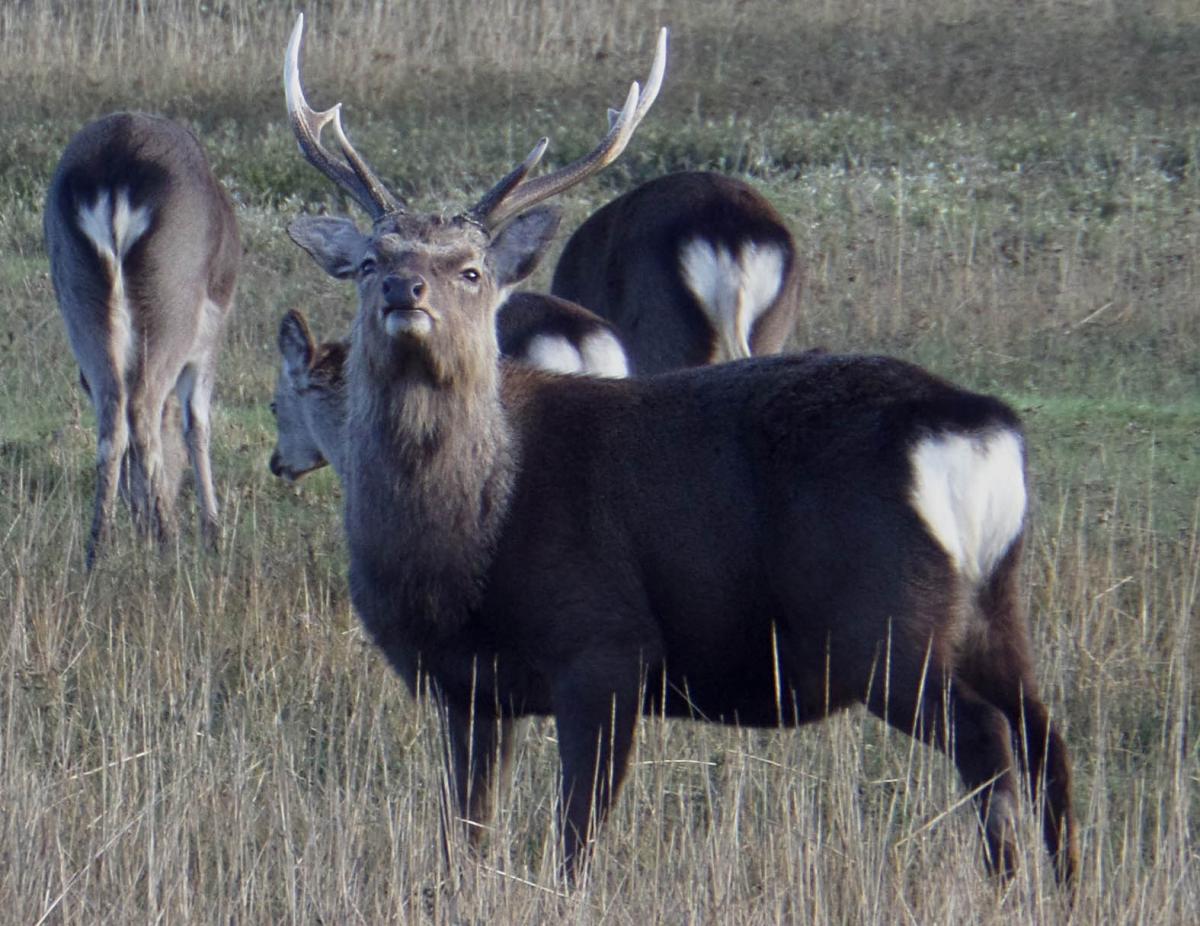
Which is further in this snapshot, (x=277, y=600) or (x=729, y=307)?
(x=729, y=307)

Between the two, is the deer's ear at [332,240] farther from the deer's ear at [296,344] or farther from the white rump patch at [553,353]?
the deer's ear at [296,344]

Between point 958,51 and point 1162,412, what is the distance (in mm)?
10048

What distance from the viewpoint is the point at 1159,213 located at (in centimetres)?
1311

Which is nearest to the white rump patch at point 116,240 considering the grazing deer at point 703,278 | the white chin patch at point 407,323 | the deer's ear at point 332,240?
the grazing deer at point 703,278

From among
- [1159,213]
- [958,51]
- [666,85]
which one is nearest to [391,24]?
[666,85]

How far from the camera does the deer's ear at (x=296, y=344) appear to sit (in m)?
7.45

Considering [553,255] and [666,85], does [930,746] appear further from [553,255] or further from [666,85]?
[666,85]

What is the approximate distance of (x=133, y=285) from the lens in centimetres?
764

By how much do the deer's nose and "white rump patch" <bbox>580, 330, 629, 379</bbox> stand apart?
263 centimetres

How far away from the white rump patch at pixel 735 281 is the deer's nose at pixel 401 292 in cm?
383

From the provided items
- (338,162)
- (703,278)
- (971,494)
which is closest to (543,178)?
(338,162)

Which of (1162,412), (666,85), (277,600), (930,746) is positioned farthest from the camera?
(666,85)

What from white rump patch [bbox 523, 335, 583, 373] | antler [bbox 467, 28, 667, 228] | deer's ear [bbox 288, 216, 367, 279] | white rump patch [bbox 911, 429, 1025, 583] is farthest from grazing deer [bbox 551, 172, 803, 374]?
white rump patch [bbox 911, 429, 1025, 583]

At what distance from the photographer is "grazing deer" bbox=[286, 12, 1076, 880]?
4.23 m
